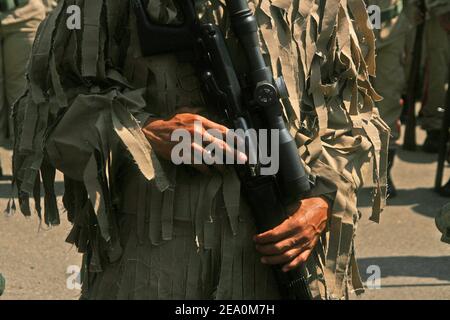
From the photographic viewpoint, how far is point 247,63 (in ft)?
8.27

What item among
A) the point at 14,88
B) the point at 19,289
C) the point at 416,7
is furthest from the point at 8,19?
the point at 416,7

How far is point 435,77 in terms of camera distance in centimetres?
892

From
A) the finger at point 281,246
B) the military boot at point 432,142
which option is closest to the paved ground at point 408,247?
the military boot at point 432,142

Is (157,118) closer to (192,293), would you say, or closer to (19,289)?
(192,293)

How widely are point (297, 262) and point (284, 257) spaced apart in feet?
0.13

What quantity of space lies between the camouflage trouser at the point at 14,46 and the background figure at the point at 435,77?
3.39 m

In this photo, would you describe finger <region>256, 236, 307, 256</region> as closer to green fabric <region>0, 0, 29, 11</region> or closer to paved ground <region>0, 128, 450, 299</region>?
paved ground <region>0, 128, 450, 299</region>

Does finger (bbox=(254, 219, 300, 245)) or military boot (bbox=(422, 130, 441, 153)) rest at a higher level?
finger (bbox=(254, 219, 300, 245))

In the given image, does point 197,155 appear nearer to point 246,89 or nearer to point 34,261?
point 246,89

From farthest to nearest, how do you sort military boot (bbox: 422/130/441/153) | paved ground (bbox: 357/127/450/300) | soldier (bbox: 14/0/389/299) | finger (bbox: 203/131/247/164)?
1. military boot (bbox: 422/130/441/153)
2. paved ground (bbox: 357/127/450/300)
3. soldier (bbox: 14/0/389/299)
4. finger (bbox: 203/131/247/164)

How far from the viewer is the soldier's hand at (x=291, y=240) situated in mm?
2500

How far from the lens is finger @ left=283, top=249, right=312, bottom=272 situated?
251 cm

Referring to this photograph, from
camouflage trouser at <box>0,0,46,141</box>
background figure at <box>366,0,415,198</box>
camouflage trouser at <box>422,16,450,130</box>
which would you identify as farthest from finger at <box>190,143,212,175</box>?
camouflage trouser at <box>422,16,450,130</box>

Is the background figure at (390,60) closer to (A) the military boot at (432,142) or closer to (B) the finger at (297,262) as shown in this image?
(A) the military boot at (432,142)
